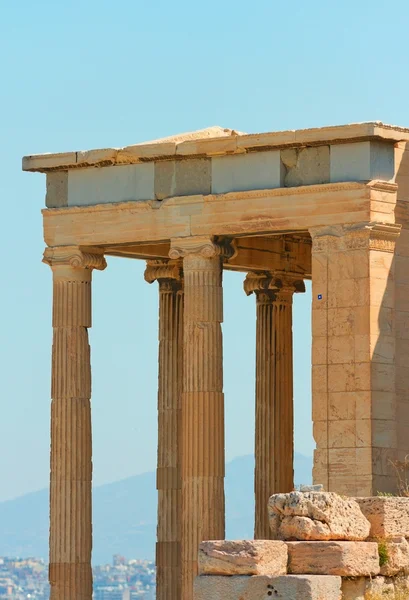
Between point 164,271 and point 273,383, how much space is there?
145 inches

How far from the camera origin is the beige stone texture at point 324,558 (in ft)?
125

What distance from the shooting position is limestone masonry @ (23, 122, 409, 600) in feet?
174

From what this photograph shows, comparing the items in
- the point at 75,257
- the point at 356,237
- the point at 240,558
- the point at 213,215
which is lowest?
the point at 240,558

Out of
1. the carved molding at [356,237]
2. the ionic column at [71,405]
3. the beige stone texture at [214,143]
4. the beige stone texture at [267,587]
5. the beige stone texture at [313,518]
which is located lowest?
the beige stone texture at [267,587]

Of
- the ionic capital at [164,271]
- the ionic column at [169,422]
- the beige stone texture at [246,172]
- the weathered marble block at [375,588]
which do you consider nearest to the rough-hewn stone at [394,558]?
the weathered marble block at [375,588]

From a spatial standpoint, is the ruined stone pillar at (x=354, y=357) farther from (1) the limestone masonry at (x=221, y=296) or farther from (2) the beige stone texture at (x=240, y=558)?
(2) the beige stone texture at (x=240, y=558)

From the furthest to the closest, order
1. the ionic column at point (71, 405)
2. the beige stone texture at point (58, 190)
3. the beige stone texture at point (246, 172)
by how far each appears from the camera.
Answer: the beige stone texture at point (58, 190) < the ionic column at point (71, 405) < the beige stone texture at point (246, 172)

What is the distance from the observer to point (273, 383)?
2400 inches

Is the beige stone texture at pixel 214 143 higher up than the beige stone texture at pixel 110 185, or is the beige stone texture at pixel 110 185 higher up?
the beige stone texture at pixel 214 143

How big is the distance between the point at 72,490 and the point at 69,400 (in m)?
1.99

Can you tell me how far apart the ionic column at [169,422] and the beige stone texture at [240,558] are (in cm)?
2228

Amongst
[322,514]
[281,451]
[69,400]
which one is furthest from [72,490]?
[322,514]

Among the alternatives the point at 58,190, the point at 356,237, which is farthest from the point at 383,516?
the point at 58,190

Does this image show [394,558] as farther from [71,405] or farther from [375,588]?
[71,405]
